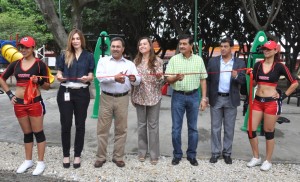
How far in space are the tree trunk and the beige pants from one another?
650cm

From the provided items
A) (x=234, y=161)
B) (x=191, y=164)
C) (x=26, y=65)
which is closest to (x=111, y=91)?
(x=26, y=65)

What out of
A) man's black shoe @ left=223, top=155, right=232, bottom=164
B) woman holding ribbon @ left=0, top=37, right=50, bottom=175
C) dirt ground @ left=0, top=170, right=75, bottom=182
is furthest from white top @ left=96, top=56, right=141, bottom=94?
man's black shoe @ left=223, top=155, right=232, bottom=164

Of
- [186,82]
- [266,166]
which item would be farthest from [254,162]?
[186,82]

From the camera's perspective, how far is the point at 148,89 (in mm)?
4801

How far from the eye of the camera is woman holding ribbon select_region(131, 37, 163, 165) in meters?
4.74

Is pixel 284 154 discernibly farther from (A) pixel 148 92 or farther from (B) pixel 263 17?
(B) pixel 263 17

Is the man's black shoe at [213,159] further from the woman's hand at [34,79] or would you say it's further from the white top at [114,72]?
the woman's hand at [34,79]

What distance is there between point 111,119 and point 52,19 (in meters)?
6.85

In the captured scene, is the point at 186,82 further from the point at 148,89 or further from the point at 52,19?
the point at 52,19

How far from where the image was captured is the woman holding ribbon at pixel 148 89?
15.6 feet

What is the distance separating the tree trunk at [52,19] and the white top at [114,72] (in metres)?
6.45

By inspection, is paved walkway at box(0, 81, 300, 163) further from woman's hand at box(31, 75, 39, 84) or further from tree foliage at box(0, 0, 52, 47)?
tree foliage at box(0, 0, 52, 47)

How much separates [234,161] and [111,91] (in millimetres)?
2172

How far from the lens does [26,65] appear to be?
4.48m
